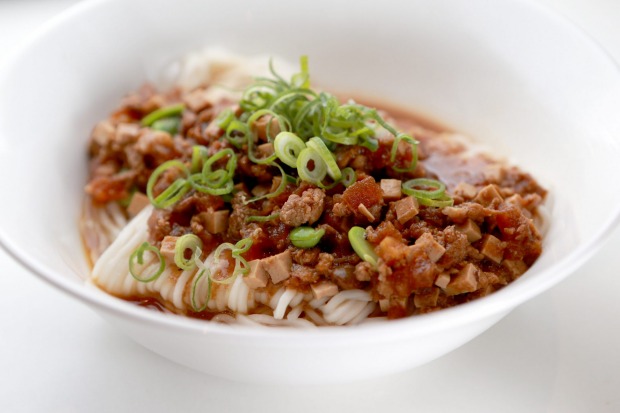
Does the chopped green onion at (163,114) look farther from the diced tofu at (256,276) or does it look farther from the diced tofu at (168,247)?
the diced tofu at (256,276)

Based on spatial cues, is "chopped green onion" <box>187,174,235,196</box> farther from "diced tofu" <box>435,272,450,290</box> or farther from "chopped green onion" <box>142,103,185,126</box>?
"diced tofu" <box>435,272,450,290</box>

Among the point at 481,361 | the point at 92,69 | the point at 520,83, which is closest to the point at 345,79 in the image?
the point at 520,83

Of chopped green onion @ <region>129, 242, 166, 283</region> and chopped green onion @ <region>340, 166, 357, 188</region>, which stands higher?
chopped green onion @ <region>340, 166, 357, 188</region>

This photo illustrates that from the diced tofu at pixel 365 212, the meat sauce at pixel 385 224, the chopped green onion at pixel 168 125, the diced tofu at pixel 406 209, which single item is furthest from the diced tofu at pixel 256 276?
the chopped green onion at pixel 168 125

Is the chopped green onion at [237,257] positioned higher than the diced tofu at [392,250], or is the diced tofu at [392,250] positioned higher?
the diced tofu at [392,250]

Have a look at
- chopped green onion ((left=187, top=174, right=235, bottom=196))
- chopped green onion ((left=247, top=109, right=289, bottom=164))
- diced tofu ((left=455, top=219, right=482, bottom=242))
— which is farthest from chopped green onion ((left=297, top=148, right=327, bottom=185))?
diced tofu ((left=455, top=219, right=482, bottom=242))

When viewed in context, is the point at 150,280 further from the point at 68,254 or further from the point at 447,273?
the point at 447,273
